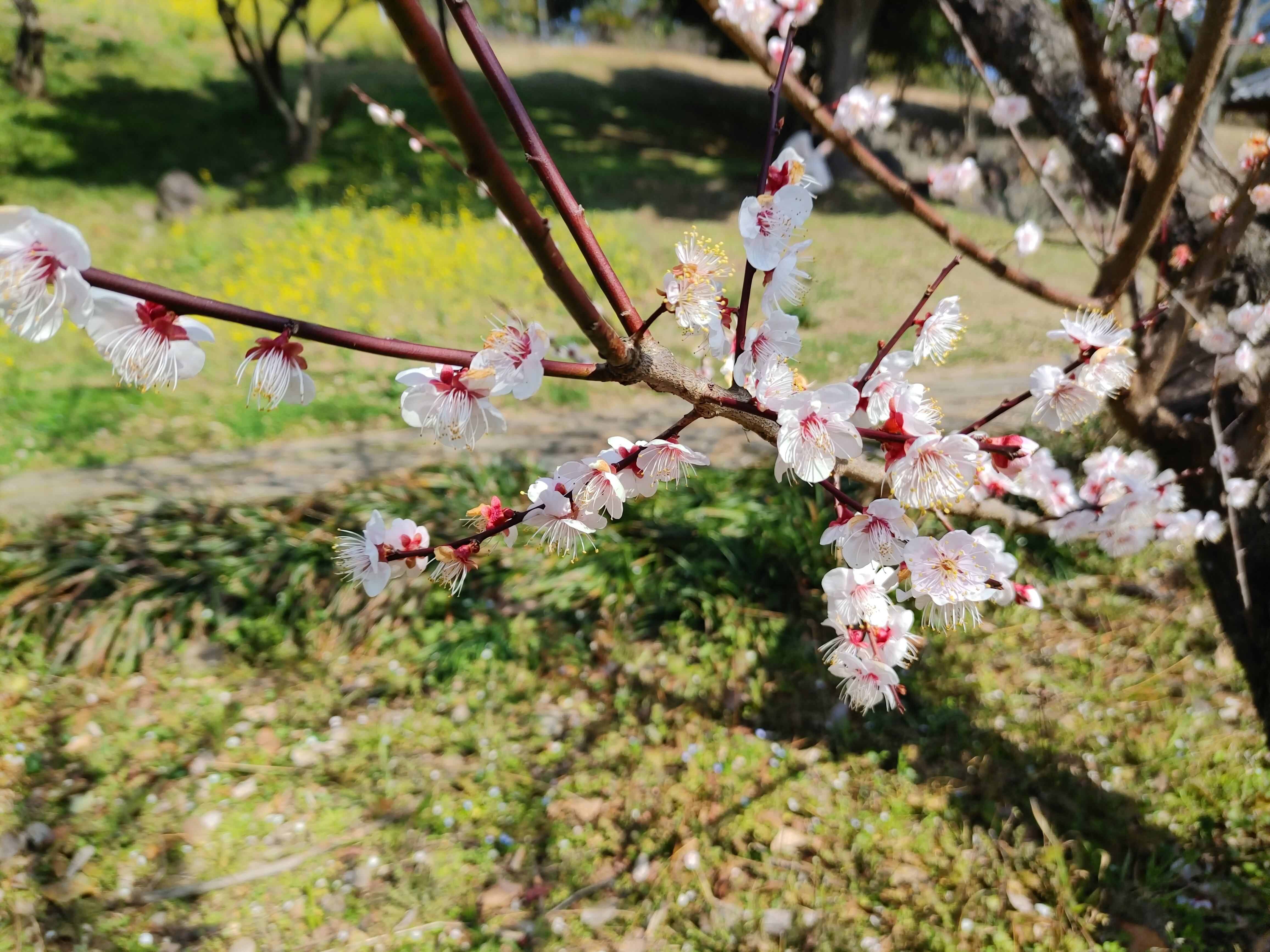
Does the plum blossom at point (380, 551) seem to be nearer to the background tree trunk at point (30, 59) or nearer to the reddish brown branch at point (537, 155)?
the reddish brown branch at point (537, 155)

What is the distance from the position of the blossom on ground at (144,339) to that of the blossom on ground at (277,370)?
5 cm

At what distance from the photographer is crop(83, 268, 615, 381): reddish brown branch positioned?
63 centimetres

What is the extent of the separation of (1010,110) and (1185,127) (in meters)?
1.15

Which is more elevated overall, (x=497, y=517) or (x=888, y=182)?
(x=888, y=182)

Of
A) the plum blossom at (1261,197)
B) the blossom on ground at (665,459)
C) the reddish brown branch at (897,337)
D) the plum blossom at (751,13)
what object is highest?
the plum blossom at (751,13)

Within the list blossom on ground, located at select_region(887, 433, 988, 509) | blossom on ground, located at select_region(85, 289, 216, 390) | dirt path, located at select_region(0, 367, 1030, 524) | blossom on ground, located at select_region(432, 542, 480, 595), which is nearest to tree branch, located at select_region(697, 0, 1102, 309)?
blossom on ground, located at select_region(887, 433, 988, 509)

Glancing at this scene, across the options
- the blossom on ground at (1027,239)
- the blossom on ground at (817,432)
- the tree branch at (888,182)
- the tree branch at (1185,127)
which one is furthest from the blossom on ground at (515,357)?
the blossom on ground at (1027,239)

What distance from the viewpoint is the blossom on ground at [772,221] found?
84 cm

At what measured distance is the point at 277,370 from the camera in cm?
77

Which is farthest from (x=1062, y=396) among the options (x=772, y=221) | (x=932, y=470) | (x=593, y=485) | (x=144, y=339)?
(x=144, y=339)

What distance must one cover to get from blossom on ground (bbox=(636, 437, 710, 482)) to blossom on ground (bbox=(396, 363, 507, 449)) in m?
0.21

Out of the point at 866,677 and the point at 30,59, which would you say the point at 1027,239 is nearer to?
the point at 866,677

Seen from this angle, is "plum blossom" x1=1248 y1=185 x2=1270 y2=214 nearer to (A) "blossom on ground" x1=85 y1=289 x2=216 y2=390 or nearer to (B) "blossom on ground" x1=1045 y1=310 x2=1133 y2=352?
(B) "blossom on ground" x1=1045 y1=310 x2=1133 y2=352

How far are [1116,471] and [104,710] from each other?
3.62 meters
